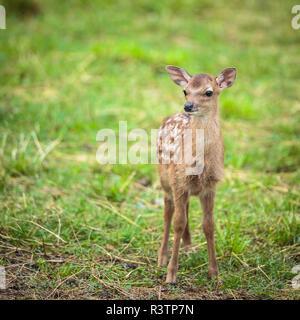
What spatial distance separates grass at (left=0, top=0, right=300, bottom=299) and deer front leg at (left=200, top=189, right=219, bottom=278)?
0.36 ft

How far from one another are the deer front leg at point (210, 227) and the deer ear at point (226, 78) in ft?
3.13

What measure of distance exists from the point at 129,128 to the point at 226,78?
3.22m

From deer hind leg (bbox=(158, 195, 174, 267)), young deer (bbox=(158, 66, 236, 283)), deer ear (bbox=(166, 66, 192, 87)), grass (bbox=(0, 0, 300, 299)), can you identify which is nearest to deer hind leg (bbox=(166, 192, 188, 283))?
young deer (bbox=(158, 66, 236, 283))

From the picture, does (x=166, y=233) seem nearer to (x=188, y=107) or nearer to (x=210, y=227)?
(x=210, y=227)

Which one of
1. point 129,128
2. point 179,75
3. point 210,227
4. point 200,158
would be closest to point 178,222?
point 210,227

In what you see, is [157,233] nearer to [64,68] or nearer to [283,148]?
[283,148]

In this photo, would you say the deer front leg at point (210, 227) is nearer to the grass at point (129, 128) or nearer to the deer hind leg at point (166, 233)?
the grass at point (129, 128)

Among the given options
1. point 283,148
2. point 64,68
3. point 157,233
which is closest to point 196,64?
point 64,68

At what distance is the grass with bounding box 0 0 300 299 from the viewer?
4223 mm

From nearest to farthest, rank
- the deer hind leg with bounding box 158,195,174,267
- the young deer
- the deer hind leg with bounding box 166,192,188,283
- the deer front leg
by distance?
1. the young deer
2. the deer hind leg with bounding box 166,192,188,283
3. the deer front leg
4. the deer hind leg with bounding box 158,195,174,267

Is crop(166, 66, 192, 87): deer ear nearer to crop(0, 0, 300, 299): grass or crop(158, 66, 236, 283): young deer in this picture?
crop(158, 66, 236, 283): young deer

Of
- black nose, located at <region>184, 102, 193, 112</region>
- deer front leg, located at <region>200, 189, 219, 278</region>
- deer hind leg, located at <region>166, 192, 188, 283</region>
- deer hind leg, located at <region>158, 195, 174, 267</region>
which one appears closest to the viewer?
black nose, located at <region>184, 102, 193, 112</region>

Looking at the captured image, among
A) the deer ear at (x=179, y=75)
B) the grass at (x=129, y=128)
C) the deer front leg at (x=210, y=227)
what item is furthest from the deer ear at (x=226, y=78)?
the grass at (x=129, y=128)

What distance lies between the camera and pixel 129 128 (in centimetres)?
728
